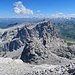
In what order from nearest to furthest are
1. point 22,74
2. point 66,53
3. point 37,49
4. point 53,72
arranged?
point 53,72 < point 22,74 < point 37,49 < point 66,53

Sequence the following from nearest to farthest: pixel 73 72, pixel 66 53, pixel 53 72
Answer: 1. pixel 73 72
2. pixel 53 72
3. pixel 66 53

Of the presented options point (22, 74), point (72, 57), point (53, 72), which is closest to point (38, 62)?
point (72, 57)

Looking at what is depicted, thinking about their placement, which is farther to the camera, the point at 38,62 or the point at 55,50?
the point at 55,50

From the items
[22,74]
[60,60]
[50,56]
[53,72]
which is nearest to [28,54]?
[50,56]

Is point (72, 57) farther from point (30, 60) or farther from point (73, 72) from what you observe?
point (73, 72)

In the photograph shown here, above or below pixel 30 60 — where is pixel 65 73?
above

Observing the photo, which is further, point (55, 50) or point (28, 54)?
point (55, 50)

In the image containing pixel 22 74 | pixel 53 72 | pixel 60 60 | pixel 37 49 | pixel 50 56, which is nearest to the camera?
pixel 53 72

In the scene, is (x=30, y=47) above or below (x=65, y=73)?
below

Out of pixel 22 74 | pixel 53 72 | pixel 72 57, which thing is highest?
pixel 53 72

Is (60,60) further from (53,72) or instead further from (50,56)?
(53,72)

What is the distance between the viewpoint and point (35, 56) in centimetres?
8738

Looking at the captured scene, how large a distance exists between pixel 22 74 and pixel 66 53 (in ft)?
196

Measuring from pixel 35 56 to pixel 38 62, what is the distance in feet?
16.9
